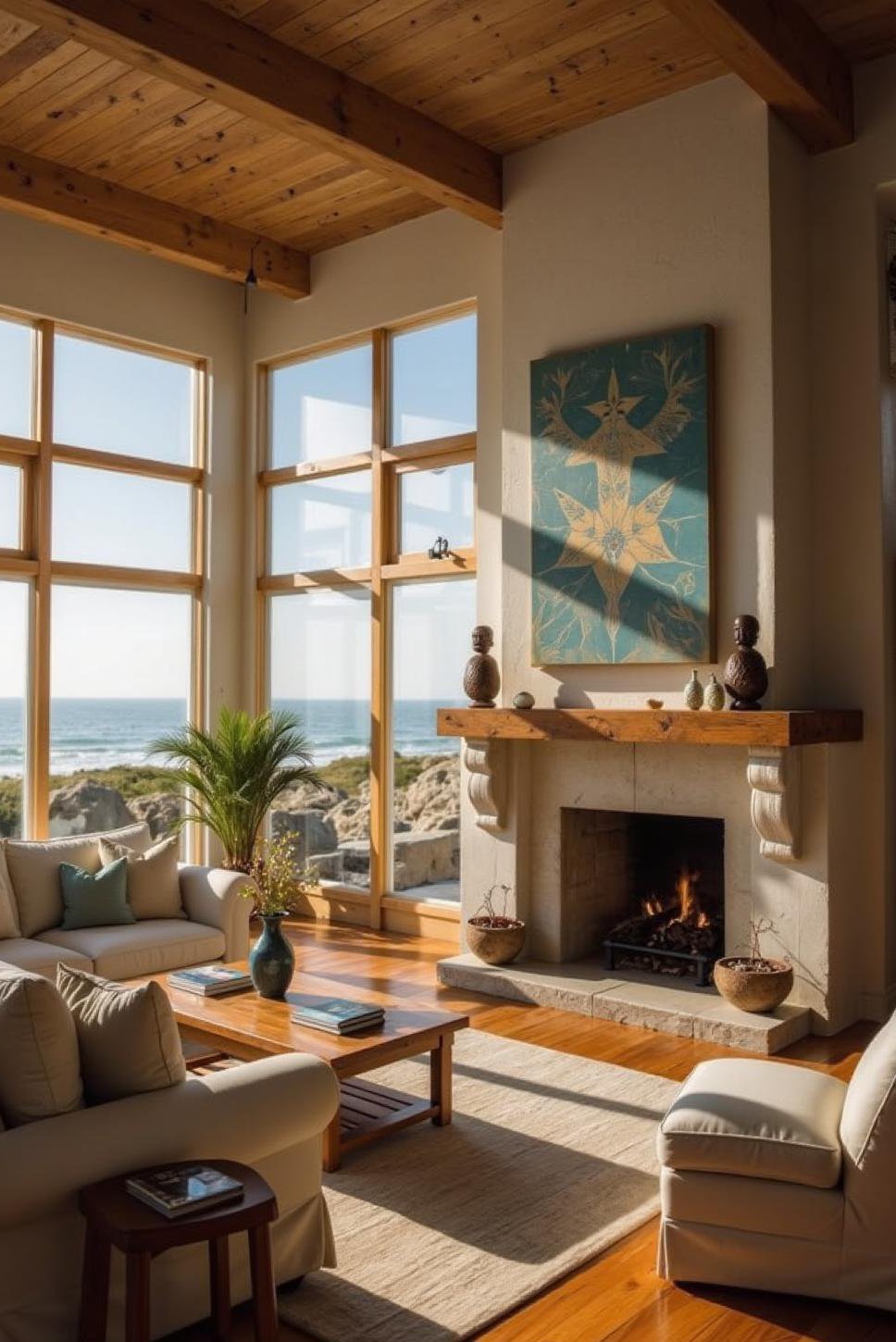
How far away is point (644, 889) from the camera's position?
21.4 feet

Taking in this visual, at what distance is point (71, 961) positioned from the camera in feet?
16.7

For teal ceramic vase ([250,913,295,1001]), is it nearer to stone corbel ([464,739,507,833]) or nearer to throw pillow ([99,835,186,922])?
throw pillow ([99,835,186,922])

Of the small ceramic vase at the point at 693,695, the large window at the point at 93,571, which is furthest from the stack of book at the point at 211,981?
the large window at the point at 93,571

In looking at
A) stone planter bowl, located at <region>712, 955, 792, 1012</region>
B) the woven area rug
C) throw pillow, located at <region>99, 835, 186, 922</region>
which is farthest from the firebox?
throw pillow, located at <region>99, 835, 186, 922</region>

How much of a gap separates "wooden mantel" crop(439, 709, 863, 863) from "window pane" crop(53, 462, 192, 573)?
2.95 meters

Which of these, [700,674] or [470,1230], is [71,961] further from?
[700,674]

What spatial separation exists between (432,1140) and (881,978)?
2.50m

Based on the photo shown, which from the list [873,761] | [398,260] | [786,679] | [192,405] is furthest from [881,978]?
[192,405]

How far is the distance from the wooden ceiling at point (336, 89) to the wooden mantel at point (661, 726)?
2.65 meters

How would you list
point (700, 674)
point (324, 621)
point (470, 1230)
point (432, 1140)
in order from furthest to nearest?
point (324, 621) → point (700, 674) → point (432, 1140) → point (470, 1230)

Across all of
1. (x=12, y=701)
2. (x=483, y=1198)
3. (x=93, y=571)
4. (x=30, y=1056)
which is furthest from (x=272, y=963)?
(x=93, y=571)

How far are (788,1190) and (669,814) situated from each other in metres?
2.96

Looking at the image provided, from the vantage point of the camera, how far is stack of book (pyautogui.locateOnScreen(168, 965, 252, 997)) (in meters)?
4.22

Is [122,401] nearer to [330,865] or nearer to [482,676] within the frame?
[482,676]
